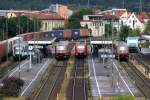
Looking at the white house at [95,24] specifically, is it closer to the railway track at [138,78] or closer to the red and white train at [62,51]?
the red and white train at [62,51]

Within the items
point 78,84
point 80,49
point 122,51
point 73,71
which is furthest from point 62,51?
point 78,84

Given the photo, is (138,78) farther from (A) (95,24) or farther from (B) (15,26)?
(A) (95,24)

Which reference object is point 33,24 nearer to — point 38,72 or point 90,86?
point 38,72

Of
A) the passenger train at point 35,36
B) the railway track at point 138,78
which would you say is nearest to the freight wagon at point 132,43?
the passenger train at point 35,36

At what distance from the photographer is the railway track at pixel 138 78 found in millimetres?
47719

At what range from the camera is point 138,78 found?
188 ft

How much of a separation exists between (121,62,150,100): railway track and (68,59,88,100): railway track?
4.35 metres

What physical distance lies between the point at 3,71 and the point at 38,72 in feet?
11.6

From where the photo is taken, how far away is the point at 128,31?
123m

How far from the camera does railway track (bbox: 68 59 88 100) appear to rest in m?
44.6

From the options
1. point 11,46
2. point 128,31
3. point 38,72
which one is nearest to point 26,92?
point 38,72

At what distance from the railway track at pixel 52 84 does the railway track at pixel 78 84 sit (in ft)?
3.87

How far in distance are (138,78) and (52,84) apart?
8.71m

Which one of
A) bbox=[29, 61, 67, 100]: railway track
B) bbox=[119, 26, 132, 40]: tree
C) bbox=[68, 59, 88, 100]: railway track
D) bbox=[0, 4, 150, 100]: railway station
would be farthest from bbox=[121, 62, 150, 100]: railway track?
bbox=[119, 26, 132, 40]: tree
